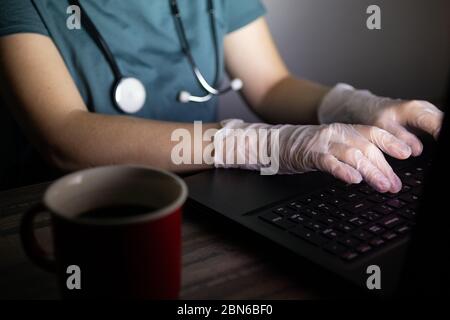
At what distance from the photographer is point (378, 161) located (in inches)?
25.0

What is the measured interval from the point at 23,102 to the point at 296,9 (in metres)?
0.81

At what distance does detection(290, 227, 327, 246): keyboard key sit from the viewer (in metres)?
0.50

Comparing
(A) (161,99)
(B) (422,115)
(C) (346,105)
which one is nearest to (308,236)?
(B) (422,115)

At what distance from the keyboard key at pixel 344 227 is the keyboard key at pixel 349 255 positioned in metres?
0.04

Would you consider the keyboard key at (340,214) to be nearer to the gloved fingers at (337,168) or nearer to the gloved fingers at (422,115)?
the gloved fingers at (337,168)

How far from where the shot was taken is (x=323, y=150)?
0.67m

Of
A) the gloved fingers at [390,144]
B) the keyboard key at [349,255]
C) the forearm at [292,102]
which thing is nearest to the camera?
the keyboard key at [349,255]

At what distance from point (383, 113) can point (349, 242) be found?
39 centimetres

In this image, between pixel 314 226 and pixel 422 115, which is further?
pixel 422 115

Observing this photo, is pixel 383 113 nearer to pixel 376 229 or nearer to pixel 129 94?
pixel 376 229

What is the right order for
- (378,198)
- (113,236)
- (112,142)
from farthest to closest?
(112,142) → (378,198) → (113,236)

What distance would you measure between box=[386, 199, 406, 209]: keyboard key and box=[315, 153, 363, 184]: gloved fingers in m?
0.05

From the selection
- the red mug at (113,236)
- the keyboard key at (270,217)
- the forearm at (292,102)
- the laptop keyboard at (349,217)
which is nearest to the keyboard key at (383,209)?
the laptop keyboard at (349,217)

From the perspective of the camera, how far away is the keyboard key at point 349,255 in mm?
469
